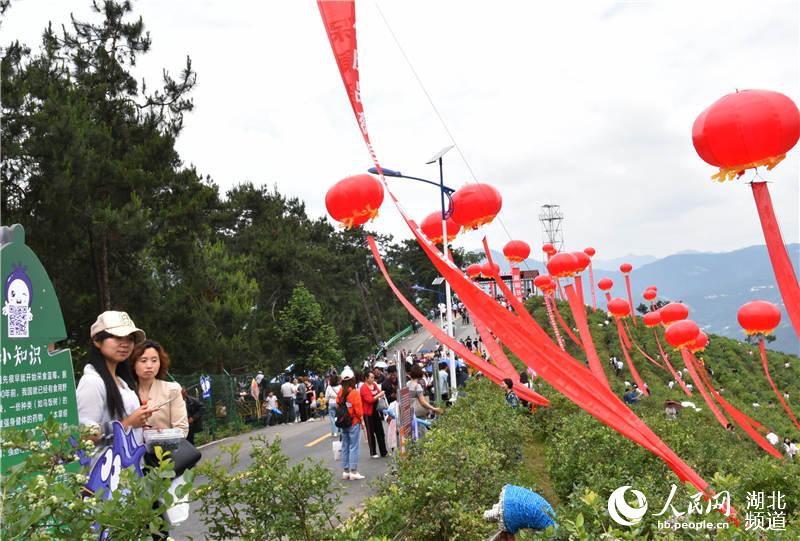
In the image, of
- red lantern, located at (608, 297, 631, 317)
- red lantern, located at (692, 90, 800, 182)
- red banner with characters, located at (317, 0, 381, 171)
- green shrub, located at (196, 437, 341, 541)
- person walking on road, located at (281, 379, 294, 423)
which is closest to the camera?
green shrub, located at (196, 437, 341, 541)

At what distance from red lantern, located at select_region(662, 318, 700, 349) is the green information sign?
8.86m

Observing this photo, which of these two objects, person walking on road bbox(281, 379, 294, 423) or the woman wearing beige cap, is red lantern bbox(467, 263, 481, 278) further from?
the woman wearing beige cap

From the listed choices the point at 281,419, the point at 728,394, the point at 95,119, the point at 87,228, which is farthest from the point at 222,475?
the point at 728,394

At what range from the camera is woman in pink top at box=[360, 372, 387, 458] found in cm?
1033

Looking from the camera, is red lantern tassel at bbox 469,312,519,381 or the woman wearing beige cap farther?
red lantern tassel at bbox 469,312,519,381

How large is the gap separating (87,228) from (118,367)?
11.4 meters

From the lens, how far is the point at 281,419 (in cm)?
1917

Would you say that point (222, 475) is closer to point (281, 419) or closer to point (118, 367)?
point (118, 367)

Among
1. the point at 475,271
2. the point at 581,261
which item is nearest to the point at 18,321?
the point at 581,261

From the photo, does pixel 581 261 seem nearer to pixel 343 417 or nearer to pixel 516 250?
pixel 516 250

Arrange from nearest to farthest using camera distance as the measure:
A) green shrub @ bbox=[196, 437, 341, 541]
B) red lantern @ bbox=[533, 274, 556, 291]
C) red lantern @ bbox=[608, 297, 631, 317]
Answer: green shrub @ bbox=[196, 437, 341, 541] < red lantern @ bbox=[608, 297, 631, 317] < red lantern @ bbox=[533, 274, 556, 291]

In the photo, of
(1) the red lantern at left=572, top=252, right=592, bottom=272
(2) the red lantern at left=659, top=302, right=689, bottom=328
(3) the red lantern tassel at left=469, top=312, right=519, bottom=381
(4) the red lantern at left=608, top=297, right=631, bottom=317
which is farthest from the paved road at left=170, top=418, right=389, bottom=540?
(4) the red lantern at left=608, top=297, right=631, bottom=317

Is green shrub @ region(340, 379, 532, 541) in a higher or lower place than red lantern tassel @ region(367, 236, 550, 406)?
lower

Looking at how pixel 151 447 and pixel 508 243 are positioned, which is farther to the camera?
pixel 508 243
